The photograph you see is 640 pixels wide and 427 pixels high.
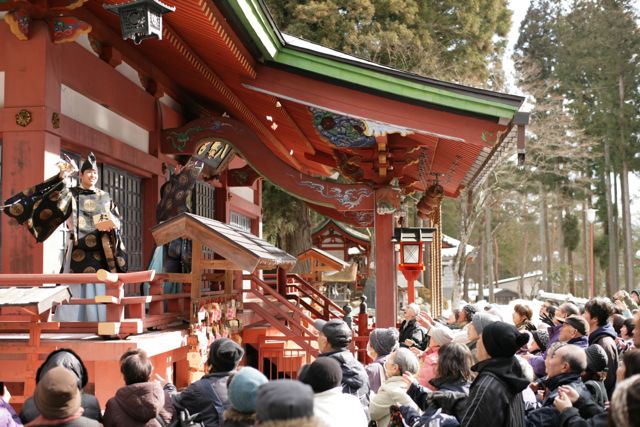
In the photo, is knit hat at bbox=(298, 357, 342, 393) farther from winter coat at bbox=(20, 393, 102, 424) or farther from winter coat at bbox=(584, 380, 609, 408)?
winter coat at bbox=(584, 380, 609, 408)

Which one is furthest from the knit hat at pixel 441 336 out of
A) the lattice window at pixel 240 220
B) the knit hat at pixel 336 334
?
the lattice window at pixel 240 220

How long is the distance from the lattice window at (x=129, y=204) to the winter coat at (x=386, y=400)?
4924mm

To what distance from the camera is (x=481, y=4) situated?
74.8 ft

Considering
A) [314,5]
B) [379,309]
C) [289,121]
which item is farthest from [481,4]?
[379,309]

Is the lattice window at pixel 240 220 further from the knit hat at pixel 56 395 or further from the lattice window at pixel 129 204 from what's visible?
the knit hat at pixel 56 395

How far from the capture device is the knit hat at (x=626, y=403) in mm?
2160

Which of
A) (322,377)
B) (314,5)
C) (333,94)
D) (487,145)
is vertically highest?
(314,5)

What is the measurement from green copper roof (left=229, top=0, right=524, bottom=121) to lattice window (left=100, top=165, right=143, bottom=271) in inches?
88.6

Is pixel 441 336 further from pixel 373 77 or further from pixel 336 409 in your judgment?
pixel 373 77

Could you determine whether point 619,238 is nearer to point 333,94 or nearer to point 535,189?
point 535,189

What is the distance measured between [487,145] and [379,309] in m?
2.91

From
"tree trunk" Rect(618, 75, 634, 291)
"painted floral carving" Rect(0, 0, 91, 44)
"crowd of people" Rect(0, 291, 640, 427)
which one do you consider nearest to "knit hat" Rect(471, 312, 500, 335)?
"crowd of people" Rect(0, 291, 640, 427)

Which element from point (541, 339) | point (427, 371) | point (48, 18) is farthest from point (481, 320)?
point (48, 18)

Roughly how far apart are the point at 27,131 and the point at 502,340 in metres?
4.79
